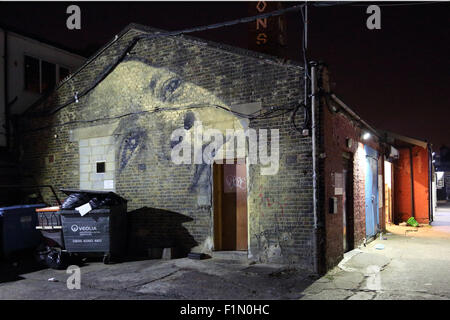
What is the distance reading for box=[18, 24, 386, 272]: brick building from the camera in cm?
743

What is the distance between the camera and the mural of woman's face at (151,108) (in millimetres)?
8539

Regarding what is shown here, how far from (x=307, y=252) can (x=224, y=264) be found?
170 cm

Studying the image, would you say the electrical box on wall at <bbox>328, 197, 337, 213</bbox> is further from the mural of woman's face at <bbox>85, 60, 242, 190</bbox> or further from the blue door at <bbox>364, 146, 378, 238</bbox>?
the blue door at <bbox>364, 146, 378, 238</bbox>

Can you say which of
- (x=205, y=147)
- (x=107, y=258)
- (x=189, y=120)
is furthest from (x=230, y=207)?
(x=107, y=258)

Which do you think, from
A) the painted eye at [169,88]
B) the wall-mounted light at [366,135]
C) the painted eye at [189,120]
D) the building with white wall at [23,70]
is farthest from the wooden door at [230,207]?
the building with white wall at [23,70]

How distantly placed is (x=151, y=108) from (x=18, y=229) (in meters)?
4.25

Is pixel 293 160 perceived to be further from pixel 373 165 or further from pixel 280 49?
pixel 280 49

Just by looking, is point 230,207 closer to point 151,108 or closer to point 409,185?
point 151,108

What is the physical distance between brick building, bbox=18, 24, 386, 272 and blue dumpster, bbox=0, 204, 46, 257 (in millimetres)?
1501

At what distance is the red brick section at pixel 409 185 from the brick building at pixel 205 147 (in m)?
6.23

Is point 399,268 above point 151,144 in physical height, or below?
below

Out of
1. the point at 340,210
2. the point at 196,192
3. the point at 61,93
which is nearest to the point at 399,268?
the point at 340,210

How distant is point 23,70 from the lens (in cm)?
1259

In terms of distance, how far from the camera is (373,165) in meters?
12.0
